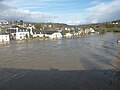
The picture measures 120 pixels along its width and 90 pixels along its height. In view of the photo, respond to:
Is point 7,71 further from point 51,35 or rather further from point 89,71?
point 51,35

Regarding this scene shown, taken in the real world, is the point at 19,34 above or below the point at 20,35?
above

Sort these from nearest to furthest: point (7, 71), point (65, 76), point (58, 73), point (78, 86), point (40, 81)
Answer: point (78, 86)
point (40, 81)
point (65, 76)
point (58, 73)
point (7, 71)

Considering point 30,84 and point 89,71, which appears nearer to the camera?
point 30,84

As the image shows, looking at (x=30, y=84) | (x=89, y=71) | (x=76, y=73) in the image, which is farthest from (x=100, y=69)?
(x=30, y=84)

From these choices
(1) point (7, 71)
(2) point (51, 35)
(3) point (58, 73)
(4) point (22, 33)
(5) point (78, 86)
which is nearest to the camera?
(5) point (78, 86)

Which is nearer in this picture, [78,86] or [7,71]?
[78,86]

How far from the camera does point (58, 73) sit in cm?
900

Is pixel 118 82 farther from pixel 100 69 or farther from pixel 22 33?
pixel 22 33

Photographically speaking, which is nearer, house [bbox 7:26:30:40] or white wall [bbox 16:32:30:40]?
white wall [bbox 16:32:30:40]

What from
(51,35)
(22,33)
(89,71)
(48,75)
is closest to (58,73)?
(48,75)

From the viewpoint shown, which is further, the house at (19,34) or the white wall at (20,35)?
the house at (19,34)

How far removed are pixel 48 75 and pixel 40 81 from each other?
0.89 m

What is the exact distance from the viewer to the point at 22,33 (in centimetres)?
3269

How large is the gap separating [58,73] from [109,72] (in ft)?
6.52
